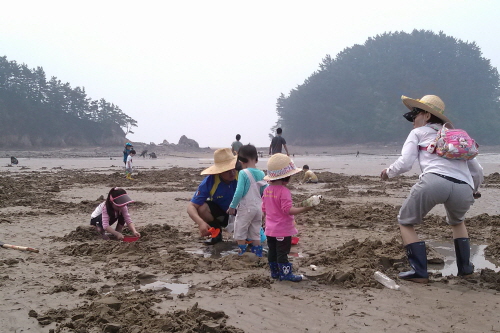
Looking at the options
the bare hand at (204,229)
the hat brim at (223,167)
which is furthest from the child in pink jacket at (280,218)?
the bare hand at (204,229)

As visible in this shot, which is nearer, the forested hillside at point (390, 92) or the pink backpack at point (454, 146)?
the pink backpack at point (454, 146)

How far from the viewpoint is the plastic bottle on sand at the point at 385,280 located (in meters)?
3.81

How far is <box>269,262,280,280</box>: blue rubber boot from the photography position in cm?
416

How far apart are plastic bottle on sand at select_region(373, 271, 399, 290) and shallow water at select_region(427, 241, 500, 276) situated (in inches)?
28.2

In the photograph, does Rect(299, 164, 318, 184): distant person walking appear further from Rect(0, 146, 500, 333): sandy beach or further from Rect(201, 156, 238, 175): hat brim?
Rect(201, 156, 238, 175): hat brim

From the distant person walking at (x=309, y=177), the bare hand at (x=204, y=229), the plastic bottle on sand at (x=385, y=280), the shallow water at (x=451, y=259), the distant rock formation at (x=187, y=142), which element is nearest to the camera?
the plastic bottle on sand at (x=385, y=280)

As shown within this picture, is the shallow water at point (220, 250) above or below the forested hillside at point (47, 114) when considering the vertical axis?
below

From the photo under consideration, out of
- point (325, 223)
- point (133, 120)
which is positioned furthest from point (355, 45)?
point (325, 223)

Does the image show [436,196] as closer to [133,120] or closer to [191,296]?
[191,296]

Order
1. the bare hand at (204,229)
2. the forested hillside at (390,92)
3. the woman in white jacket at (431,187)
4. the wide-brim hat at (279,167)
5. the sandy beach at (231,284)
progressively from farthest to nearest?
the forested hillside at (390,92), the bare hand at (204,229), the wide-brim hat at (279,167), the woman in white jacket at (431,187), the sandy beach at (231,284)

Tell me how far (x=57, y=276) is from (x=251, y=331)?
7.03ft

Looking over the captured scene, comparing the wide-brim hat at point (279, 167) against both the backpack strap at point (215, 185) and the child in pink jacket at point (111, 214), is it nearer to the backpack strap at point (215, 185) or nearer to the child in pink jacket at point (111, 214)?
the backpack strap at point (215, 185)

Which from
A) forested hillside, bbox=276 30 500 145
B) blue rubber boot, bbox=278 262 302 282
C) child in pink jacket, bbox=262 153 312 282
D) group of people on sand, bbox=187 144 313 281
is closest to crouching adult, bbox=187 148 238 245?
group of people on sand, bbox=187 144 313 281

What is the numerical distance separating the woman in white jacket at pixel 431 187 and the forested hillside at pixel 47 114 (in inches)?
2445
